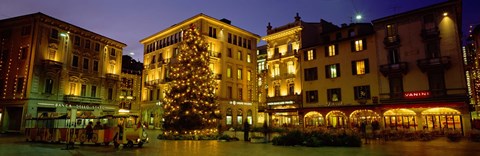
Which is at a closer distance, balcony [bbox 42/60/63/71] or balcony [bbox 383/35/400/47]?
balcony [bbox 383/35/400/47]

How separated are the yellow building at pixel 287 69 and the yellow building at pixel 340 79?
2.29m

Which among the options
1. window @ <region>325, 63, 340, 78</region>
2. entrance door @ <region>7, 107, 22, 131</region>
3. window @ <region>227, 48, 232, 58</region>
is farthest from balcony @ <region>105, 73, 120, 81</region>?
window @ <region>325, 63, 340, 78</region>

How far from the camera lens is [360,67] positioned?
32.8 meters

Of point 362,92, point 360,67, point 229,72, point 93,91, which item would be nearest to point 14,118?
point 93,91

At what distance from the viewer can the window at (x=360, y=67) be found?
3222 cm

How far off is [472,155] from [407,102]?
16409mm

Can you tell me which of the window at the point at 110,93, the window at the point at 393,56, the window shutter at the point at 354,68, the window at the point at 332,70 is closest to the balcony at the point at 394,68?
the window at the point at 393,56

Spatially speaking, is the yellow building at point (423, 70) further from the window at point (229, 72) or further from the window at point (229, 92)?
the window at point (229, 72)

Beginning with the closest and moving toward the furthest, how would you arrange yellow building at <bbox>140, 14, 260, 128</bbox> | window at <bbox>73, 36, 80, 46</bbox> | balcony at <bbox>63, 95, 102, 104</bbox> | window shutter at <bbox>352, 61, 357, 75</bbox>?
window shutter at <bbox>352, 61, 357, 75</bbox> → balcony at <bbox>63, 95, 102, 104</bbox> → window at <bbox>73, 36, 80, 46</bbox> → yellow building at <bbox>140, 14, 260, 128</bbox>

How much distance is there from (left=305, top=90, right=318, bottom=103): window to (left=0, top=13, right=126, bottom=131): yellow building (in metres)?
28.6

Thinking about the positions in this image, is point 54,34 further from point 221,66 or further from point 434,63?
point 434,63

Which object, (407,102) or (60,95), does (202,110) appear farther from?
(60,95)

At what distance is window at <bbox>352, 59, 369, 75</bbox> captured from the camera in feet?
106

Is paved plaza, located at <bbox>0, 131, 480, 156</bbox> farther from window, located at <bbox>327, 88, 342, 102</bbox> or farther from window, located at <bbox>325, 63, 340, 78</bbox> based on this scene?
window, located at <bbox>325, 63, 340, 78</bbox>
